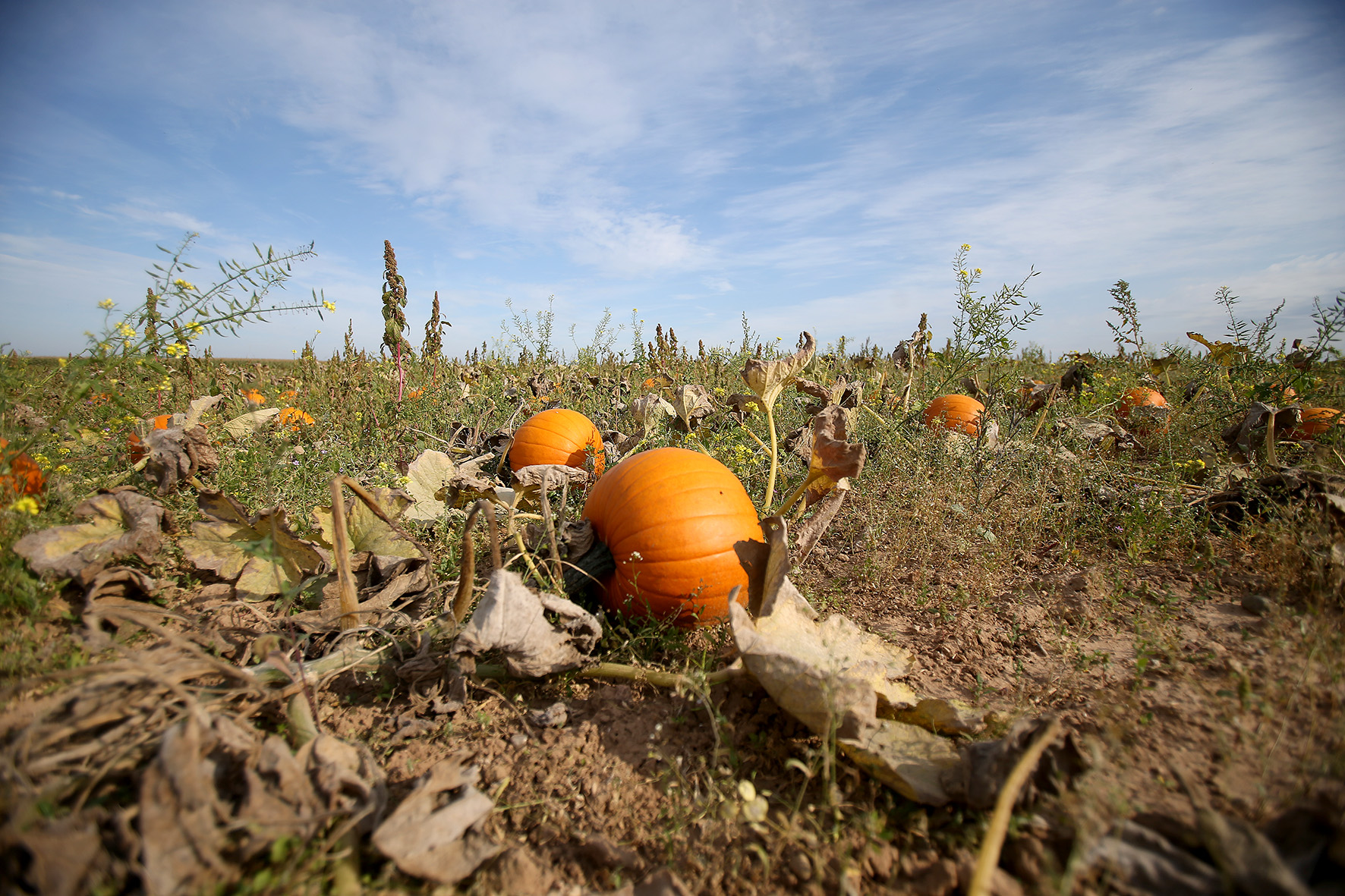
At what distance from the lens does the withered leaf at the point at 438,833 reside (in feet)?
4.17

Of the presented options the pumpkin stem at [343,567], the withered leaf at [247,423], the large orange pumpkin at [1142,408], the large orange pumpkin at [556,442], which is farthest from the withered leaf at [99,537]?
the large orange pumpkin at [1142,408]

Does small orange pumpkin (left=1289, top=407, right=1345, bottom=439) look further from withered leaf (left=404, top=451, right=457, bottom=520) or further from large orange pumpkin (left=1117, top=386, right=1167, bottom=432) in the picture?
withered leaf (left=404, top=451, right=457, bottom=520)

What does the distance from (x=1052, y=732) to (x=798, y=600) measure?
2.58 feet

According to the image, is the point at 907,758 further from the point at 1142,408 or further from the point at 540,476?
the point at 1142,408

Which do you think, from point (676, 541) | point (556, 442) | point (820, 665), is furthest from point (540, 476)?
point (820, 665)

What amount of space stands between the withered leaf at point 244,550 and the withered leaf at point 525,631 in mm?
875

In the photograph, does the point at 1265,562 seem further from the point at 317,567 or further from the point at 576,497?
the point at 317,567

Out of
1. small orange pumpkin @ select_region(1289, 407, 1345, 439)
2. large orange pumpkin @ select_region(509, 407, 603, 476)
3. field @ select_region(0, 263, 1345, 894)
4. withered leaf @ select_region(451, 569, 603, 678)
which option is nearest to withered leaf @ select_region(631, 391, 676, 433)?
large orange pumpkin @ select_region(509, 407, 603, 476)

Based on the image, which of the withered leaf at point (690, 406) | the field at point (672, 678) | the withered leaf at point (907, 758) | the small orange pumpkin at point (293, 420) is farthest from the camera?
the small orange pumpkin at point (293, 420)

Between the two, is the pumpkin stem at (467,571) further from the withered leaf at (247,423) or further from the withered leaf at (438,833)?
the withered leaf at (247,423)

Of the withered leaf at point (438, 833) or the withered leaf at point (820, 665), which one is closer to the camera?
the withered leaf at point (438, 833)

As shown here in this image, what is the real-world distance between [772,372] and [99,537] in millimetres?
2729

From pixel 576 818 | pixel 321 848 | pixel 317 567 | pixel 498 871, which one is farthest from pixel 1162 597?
pixel 317 567

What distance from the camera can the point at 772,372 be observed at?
8.77 feet
